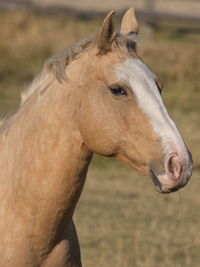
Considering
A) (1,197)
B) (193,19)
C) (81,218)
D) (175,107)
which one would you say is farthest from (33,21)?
(1,197)

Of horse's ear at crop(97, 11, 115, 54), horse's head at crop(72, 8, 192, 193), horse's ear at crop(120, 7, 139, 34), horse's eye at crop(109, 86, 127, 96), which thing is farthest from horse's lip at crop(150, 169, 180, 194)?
horse's ear at crop(120, 7, 139, 34)

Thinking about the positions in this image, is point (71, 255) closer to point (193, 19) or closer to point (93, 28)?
point (193, 19)

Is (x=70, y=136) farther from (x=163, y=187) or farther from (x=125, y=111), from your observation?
(x=163, y=187)

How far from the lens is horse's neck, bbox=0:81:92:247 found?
436cm

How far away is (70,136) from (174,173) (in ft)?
2.12

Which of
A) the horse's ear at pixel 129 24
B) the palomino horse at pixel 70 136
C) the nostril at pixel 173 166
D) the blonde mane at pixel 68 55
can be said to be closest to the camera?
the nostril at pixel 173 166

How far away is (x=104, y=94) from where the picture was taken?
4.23 metres

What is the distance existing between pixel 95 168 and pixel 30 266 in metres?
7.35

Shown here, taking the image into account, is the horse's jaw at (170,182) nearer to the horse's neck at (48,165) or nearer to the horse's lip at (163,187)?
the horse's lip at (163,187)

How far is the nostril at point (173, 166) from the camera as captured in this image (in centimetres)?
391

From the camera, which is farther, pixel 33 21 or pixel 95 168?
pixel 33 21

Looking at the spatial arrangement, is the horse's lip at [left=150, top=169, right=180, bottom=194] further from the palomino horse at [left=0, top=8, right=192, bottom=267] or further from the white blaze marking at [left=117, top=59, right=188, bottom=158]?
the white blaze marking at [left=117, top=59, right=188, bottom=158]

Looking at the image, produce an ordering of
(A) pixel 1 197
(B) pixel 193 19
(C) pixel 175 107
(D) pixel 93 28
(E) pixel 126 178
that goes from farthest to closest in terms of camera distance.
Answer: (D) pixel 93 28, (B) pixel 193 19, (C) pixel 175 107, (E) pixel 126 178, (A) pixel 1 197

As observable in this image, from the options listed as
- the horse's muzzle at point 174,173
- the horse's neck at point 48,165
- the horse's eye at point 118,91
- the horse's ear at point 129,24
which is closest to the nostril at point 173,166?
the horse's muzzle at point 174,173
